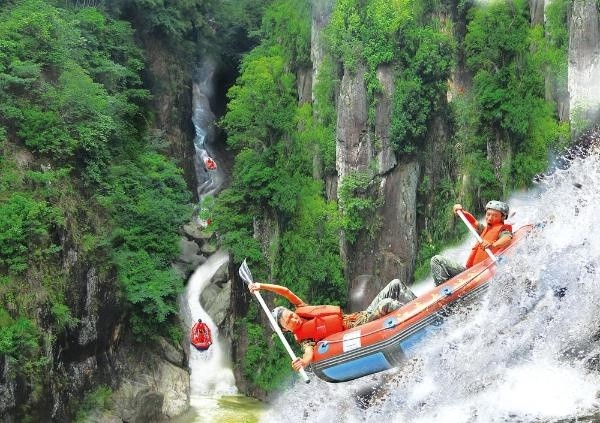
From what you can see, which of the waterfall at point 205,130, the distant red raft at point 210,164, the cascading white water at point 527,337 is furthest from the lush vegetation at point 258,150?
the cascading white water at point 527,337

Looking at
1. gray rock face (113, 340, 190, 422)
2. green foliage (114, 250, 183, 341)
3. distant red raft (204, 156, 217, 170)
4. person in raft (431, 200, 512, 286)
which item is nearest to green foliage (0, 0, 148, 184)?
green foliage (114, 250, 183, 341)

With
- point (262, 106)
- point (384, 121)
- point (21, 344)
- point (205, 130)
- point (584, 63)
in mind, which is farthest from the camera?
point (205, 130)

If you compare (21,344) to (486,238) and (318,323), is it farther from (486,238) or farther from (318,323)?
(486,238)

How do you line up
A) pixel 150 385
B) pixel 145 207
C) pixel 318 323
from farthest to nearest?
1. pixel 145 207
2. pixel 150 385
3. pixel 318 323

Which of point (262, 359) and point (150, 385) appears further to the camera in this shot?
point (262, 359)

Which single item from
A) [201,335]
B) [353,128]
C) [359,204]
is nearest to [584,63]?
[353,128]

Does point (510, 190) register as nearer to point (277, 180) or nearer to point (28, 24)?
point (277, 180)
